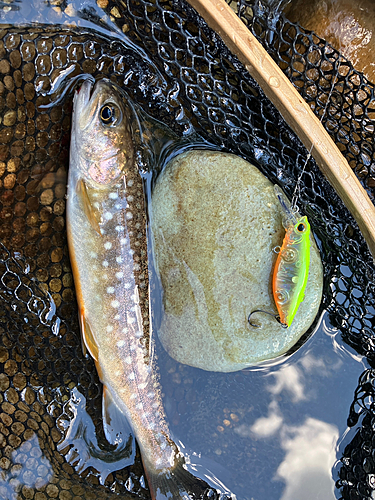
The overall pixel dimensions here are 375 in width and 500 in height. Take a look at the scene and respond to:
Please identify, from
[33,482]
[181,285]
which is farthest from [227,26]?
[33,482]

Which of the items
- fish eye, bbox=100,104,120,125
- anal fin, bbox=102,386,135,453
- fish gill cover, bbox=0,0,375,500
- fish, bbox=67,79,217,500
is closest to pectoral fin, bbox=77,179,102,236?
fish, bbox=67,79,217,500

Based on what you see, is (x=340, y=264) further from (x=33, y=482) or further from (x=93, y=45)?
(x=33, y=482)

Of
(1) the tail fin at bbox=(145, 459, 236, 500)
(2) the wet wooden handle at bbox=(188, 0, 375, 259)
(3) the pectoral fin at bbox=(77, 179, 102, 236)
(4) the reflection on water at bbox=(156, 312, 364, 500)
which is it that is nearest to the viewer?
(2) the wet wooden handle at bbox=(188, 0, 375, 259)

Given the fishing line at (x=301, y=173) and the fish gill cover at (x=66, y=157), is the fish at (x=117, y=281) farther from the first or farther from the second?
the fishing line at (x=301, y=173)

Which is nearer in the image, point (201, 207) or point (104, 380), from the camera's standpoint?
point (104, 380)

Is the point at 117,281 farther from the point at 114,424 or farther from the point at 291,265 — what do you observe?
the point at 291,265

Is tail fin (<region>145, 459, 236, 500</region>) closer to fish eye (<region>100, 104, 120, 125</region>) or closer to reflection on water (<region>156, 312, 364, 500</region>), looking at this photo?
reflection on water (<region>156, 312, 364, 500</region>)

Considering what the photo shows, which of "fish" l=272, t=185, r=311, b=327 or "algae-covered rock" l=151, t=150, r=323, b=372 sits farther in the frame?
"algae-covered rock" l=151, t=150, r=323, b=372
